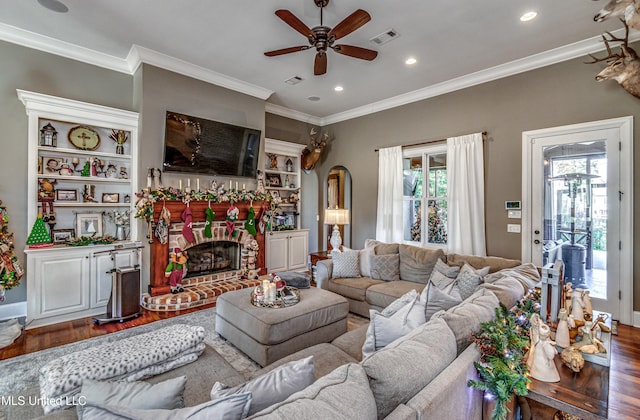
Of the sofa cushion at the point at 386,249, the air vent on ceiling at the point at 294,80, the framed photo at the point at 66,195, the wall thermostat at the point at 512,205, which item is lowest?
the sofa cushion at the point at 386,249

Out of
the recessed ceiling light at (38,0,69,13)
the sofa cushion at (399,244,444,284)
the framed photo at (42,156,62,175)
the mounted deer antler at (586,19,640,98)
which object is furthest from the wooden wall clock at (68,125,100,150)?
Answer: the mounted deer antler at (586,19,640,98)

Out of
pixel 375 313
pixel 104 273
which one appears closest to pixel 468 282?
pixel 375 313

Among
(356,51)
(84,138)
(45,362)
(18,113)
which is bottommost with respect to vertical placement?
(45,362)

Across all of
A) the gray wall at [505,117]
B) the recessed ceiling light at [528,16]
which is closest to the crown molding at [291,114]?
the gray wall at [505,117]

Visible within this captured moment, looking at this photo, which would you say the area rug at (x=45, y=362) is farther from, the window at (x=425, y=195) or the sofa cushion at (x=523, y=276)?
the window at (x=425, y=195)

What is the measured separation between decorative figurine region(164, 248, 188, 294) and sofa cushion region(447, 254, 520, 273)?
3.63 m

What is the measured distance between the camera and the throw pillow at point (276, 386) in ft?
3.35

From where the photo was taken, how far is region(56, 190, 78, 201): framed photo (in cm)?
384

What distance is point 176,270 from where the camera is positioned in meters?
4.20

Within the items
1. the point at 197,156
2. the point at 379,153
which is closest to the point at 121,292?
the point at 197,156

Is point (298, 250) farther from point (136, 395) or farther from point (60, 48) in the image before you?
point (136, 395)

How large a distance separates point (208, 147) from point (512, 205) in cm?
450

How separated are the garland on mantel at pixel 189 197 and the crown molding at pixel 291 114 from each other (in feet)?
6.20

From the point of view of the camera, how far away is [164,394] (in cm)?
107
